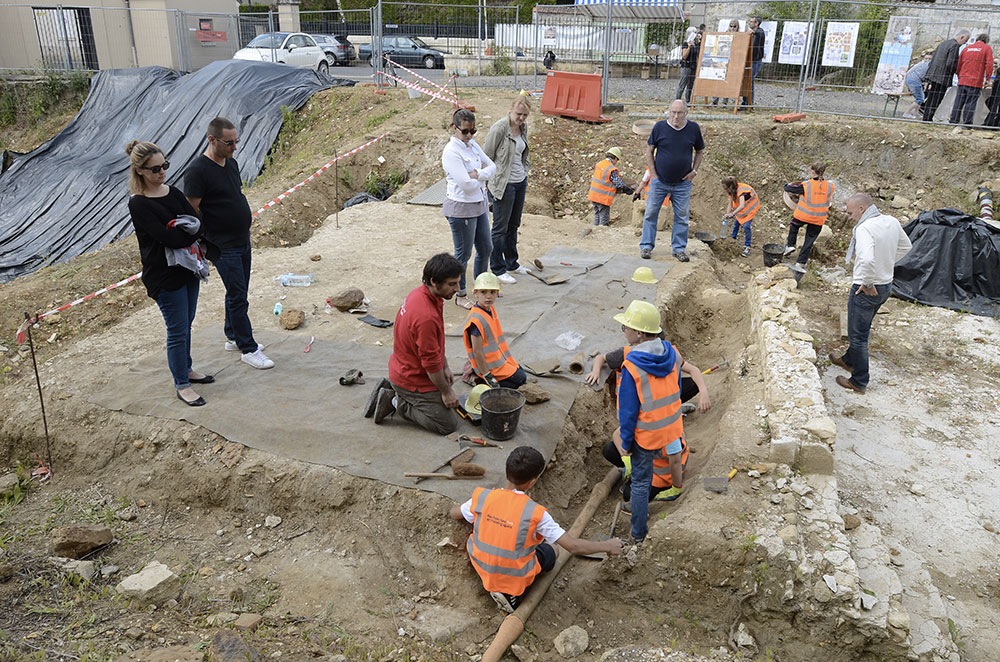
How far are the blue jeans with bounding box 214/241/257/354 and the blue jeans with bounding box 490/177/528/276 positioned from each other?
286cm

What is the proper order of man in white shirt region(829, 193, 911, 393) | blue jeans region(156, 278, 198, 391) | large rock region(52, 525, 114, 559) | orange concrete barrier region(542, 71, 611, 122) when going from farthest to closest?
orange concrete barrier region(542, 71, 611, 122) → man in white shirt region(829, 193, 911, 393) → blue jeans region(156, 278, 198, 391) → large rock region(52, 525, 114, 559)

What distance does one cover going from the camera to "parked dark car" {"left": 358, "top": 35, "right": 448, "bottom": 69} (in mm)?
24047

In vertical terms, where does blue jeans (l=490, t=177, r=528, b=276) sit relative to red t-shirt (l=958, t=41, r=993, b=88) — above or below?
Answer: below

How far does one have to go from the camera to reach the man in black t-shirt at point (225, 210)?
520 cm

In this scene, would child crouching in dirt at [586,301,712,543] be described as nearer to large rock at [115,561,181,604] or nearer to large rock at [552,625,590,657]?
large rock at [552,625,590,657]

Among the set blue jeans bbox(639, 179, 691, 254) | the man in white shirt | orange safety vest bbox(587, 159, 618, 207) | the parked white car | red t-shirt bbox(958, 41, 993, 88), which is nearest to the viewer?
the man in white shirt

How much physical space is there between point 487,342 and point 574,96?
34.2 ft

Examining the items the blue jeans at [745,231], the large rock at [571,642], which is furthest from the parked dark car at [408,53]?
the large rock at [571,642]

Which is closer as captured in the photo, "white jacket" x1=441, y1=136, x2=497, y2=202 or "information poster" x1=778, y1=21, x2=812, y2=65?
"white jacket" x1=441, y1=136, x2=497, y2=202

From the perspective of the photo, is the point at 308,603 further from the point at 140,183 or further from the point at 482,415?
the point at 140,183

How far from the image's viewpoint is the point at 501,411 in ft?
16.3

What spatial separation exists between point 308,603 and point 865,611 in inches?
126

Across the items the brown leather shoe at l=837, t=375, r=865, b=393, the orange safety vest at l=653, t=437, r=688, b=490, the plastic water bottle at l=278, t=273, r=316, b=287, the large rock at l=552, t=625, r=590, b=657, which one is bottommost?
the brown leather shoe at l=837, t=375, r=865, b=393

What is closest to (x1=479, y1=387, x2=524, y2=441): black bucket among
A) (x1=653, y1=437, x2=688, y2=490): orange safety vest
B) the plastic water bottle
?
(x1=653, y1=437, x2=688, y2=490): orange safety vest
